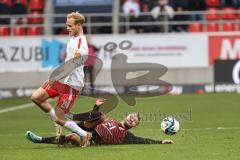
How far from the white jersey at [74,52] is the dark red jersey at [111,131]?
786mm

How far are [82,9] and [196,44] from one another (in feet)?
16.5

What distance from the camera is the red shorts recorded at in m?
14.1

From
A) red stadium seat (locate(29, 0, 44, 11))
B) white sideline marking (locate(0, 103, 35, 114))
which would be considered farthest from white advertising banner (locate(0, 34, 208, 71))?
white sideline marking (locate(0, 103, 35, 114))

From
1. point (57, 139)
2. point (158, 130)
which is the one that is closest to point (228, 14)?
point (158, 130)

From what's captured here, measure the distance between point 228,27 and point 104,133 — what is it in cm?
1730

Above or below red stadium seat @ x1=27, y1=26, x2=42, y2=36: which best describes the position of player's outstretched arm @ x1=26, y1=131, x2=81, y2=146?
above

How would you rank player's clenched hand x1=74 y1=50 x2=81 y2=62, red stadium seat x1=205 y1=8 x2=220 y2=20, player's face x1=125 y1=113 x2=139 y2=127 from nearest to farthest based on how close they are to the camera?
1. player's clenched hand x1=74 y1=50 x2=81 y2=62
2. player's face x1=125 y1=113 x2=139 y2=127
3. red stadium seat x1=205 y1=8 x2=220 y2=20

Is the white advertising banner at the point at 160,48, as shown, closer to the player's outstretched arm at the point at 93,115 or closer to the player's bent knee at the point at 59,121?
the player's outstretched arm at the point at 93,115

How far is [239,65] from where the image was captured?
29812 millimetres

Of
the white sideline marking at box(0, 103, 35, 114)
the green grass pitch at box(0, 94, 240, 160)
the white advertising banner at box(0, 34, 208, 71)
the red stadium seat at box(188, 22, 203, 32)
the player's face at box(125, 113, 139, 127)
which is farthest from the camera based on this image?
the red stadium seat at box(188, 22, 203, 32)

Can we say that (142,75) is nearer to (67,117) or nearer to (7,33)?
(7,33)

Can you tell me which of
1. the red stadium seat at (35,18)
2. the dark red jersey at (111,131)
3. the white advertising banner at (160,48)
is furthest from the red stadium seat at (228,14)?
the dark red jersey at (111,131)

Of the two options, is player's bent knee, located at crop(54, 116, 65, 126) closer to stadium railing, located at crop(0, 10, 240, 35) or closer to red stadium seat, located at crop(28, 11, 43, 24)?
stadium railing, located at crop(0, 10, 240, 35)

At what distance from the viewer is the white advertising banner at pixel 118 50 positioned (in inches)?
1195
